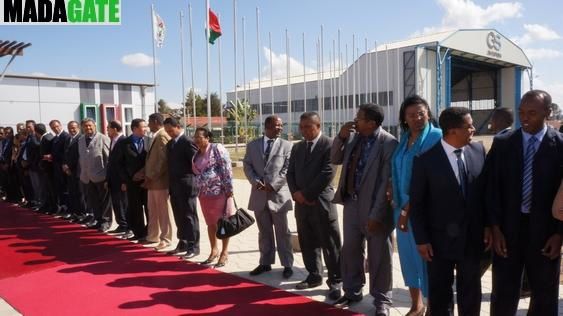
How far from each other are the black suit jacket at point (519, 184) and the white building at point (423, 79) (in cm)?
2049

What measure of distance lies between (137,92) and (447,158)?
19.8 m

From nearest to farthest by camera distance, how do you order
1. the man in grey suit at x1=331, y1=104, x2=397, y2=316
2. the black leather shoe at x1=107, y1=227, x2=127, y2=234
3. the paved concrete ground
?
the man in grey suit at x1=331, y1=104, x2=397, y2=316 < the paved concrete ground < the black leather shoe at x1=107, y1=227, x2=127, y2=234

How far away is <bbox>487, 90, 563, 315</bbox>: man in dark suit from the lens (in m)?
2.68

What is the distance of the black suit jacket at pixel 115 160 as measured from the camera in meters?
6.82

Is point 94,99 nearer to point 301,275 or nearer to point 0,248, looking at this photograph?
point 0,248

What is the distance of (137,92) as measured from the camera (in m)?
20.9

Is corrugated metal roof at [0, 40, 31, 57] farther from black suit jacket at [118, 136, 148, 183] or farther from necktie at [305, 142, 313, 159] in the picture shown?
necktie at [305, 142, 313, 159]

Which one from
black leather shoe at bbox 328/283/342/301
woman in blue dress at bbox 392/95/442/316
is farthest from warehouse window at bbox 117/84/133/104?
woman in blue dress at bbox 392/95/442/316

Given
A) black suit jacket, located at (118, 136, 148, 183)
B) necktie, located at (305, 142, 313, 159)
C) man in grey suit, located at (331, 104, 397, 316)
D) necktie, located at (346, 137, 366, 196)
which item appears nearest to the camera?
man in grey suit, located at (331, 104, 397, 316)

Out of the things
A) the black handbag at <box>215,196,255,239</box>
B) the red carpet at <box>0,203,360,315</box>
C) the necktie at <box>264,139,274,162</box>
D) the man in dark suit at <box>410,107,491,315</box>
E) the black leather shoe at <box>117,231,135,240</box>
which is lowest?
the red carpet at <box>0,203,360,315</box>

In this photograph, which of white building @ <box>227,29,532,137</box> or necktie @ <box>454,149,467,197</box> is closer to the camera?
necktie @ <box>454,149,467,197</box>

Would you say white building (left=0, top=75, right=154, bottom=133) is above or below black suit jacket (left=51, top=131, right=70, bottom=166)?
above

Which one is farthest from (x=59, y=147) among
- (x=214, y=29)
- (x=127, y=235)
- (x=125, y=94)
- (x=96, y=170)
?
(x=125, y=94)

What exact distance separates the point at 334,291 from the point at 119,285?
2.31 meters
